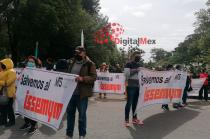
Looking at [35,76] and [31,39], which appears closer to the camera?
[35,76]

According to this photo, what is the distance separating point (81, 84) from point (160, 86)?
4949 mm

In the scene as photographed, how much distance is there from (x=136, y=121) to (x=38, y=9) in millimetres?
29772

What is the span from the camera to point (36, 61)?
10.7m

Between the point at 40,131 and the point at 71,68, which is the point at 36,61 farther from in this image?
the point at 71,68

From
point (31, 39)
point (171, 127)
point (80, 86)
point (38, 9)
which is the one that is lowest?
point (171, 127)

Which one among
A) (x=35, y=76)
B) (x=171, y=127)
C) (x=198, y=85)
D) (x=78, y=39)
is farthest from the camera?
(x=78, y=39)

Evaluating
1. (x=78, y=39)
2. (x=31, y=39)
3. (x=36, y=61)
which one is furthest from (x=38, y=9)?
(x=36, y=61)

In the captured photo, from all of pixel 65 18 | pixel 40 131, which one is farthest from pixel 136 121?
pixel 65 18

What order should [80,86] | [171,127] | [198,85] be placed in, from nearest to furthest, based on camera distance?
1. [80,86]
2. [171,127]
3. [198,85]

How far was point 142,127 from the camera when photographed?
9844 millimetres

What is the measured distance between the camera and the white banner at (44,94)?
7.80m

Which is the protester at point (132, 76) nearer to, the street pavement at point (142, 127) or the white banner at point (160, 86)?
the white banner at point (160, 86)

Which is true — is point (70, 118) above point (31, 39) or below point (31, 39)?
below

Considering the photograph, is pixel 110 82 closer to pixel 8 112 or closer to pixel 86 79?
pixel 8 112
